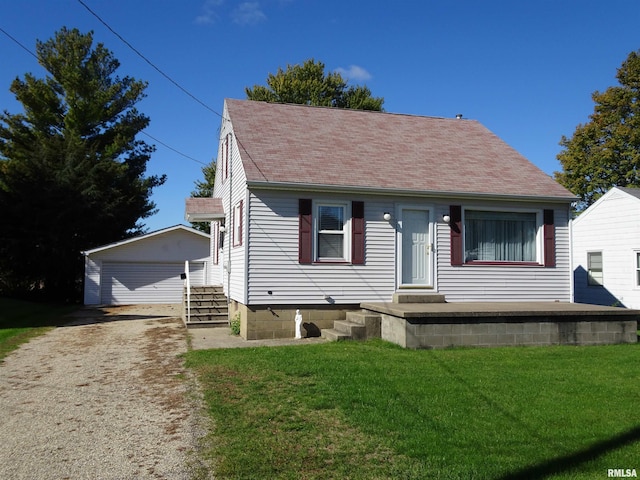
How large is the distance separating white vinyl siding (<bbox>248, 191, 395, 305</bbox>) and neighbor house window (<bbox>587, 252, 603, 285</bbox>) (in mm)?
11485

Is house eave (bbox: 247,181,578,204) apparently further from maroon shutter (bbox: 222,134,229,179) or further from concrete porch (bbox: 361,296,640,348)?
maroon shutter (bbox: 222,134,229,179)

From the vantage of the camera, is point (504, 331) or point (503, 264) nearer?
point (504, 331)

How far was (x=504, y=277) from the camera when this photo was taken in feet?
45.8

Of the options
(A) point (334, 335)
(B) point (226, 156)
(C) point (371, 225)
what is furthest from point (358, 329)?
(B) point (226, 156)

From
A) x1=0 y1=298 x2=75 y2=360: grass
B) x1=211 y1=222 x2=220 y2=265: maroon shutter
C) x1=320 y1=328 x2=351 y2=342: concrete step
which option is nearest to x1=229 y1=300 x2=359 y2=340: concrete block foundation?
x1=320 y1=328 x2=351 y2=342: concrete step

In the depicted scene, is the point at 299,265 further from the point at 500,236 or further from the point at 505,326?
the point at 500,236

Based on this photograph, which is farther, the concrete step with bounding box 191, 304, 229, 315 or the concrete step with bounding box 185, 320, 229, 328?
the concrete step with bounding box 191, 304, 229, 315

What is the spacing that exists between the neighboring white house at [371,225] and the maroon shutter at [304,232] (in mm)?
24

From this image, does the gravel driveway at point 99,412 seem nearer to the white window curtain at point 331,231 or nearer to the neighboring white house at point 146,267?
the white window curtain at point 331,231

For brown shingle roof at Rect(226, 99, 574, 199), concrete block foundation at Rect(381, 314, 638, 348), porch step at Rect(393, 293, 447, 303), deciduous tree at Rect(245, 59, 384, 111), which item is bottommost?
concrete block foundation at Rect(381, 314, 638, 348)

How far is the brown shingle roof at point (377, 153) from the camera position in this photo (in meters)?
13.3

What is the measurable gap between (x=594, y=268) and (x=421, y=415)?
58.1 ft

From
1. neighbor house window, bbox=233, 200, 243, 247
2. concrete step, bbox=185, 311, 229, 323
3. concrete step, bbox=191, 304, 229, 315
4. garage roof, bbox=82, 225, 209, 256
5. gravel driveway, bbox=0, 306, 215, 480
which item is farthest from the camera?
garage roof, bbox=82, 225, 209, 256

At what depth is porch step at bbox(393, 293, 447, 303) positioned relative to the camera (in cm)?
1306
